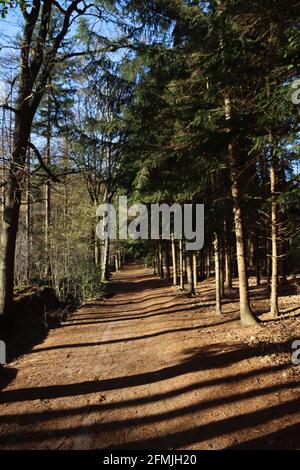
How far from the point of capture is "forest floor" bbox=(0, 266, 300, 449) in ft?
15.6

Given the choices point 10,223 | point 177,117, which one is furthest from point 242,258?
point 10,223

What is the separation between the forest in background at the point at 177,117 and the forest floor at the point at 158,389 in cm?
206

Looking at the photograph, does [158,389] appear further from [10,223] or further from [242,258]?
[10,223]

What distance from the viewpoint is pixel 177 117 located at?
9.95 meters

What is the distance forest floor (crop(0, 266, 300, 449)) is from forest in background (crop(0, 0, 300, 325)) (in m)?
2.06

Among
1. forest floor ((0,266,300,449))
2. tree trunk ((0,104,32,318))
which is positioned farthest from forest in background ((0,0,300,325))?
forest floor ((0,266,300,449))

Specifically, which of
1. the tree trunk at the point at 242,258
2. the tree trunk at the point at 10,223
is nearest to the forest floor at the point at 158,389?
the tree trunk at the point at 242,258

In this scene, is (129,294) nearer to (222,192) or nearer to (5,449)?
(222,192)

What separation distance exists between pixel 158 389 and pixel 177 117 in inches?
268

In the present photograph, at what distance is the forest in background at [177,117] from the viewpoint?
6527mm

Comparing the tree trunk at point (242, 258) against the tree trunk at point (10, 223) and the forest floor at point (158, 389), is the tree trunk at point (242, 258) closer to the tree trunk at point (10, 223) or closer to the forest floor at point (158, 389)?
the forest floor at point (158, 389)

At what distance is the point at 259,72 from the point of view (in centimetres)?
664

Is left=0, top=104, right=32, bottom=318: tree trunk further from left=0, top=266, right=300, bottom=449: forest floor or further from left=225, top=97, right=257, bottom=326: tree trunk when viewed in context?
left=225, top=97, right=257, bottom=326: tree trunk
